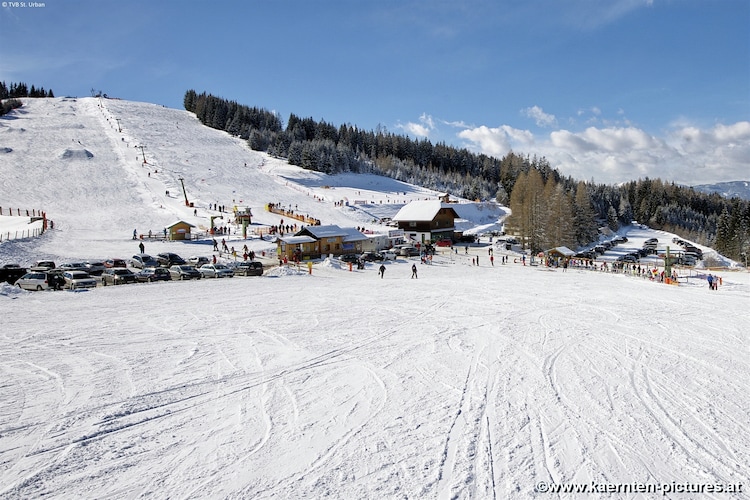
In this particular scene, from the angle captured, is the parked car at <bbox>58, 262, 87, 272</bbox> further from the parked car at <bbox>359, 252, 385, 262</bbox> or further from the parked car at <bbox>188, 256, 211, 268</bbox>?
the parked car at <bbox>359, 252, 385, 262</bbox>

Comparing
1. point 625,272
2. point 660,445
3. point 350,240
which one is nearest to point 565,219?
point 625,272

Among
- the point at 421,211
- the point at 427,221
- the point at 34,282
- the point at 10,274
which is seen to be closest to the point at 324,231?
the point at 427,221

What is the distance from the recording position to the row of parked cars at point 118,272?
24.8 meters

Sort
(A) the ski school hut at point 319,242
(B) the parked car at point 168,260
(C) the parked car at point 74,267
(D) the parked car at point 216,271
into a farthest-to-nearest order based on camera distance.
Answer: (A) the ski school hut at point 319,242 → (B) the parked car at point 168,260 → (D) the parked car at point 216,271 → (C) the parked car at point 74,267

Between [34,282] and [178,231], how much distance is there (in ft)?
71.4

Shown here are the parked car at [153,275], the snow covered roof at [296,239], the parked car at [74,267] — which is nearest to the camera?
the parked car at [153,275]

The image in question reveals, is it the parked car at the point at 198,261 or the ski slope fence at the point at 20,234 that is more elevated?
the ski slope fence at the point at 20,234

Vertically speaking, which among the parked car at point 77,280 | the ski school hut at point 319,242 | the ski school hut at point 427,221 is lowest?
the parked car at point 77,280

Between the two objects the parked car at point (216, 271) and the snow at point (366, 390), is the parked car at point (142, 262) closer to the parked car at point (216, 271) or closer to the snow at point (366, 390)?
the parked car at point (216, 271)

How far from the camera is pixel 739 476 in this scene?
298 inches

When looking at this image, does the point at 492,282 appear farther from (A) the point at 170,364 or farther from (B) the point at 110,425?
(B) the point at 110,425

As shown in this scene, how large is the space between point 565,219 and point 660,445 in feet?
186

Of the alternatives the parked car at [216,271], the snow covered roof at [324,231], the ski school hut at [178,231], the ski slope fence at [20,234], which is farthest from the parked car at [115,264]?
the snow covered roof at [324,231]

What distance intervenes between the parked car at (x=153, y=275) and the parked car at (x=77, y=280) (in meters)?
2.59
